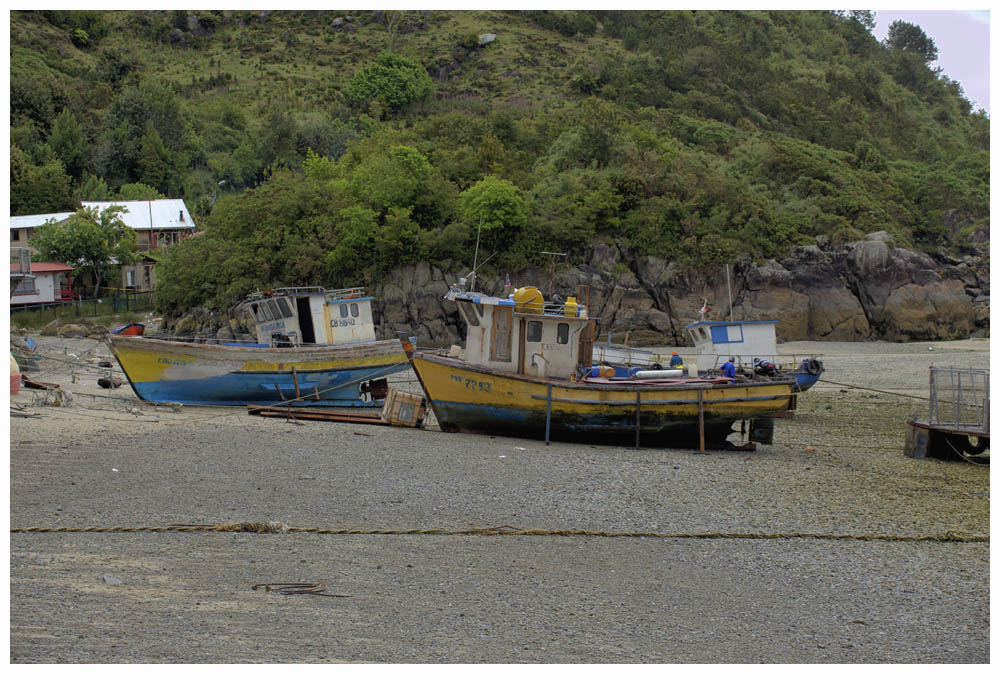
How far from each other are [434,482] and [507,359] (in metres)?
6.09

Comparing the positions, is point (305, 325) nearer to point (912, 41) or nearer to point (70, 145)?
point (70, 145)

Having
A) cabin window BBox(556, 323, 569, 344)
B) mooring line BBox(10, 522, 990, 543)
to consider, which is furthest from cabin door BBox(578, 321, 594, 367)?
mooring line BBox(10, 522, 990, 543)

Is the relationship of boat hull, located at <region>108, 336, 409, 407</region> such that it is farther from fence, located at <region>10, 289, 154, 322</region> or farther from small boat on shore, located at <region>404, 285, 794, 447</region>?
fence, located at <region>10, 289, 154, 322</region>

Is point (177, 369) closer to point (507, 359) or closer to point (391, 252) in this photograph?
point (507, 359)

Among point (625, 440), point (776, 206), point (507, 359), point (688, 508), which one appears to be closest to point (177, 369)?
point (507, 359)

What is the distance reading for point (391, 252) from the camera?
49.4 meters

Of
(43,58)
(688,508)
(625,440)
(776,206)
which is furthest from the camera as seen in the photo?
(43,58)

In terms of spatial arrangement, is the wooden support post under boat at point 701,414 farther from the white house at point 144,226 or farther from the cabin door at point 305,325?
the white house at point 144,226

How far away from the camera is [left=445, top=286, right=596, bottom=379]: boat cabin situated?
68.5ft

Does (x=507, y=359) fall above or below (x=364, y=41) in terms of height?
below

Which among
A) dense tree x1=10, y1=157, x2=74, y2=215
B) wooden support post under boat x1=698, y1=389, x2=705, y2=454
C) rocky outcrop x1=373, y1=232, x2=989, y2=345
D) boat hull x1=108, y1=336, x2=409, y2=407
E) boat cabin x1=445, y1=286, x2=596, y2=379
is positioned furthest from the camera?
dense tree x1=10, y1=157, x2=74, y2=215

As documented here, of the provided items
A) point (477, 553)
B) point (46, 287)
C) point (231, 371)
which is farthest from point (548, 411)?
point (46, 287)

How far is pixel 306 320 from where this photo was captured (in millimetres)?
27156

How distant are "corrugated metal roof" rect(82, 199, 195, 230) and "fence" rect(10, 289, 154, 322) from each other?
7.17m
